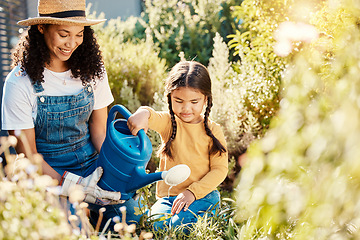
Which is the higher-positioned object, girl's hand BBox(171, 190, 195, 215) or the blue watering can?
the blue watering can

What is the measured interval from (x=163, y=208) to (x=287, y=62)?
1665 millimetres

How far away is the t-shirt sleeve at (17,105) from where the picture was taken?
1.96 metres

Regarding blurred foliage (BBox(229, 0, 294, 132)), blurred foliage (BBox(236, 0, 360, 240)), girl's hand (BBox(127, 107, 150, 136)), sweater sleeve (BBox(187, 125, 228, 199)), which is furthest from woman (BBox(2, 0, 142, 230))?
blurred foliage (BBox(229, 0, 294, 132))

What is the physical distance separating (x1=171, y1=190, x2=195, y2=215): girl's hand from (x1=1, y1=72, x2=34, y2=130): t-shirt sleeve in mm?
888

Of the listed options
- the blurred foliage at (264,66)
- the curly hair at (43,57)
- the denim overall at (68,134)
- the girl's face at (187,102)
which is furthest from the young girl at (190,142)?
the blurred foliage at (264,66)

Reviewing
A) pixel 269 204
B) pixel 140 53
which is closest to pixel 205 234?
pixel 269 204

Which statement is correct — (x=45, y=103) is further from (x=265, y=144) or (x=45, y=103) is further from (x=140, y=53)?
(x=140, y=53)

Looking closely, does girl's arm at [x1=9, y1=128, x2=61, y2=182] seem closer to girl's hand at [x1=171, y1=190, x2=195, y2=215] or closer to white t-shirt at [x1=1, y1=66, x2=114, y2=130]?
white t-shirt at [x1=1, y1=66, x2=114, y2=130]

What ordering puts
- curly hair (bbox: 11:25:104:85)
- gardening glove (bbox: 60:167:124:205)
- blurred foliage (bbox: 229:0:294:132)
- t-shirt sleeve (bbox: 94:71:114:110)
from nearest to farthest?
gardening glove (bbox: 60:167:124:205)
curly hair (bbox: 11:25:104:85)
t-shirt sleeve (bbox: 94:71:114:110)
blurred foliage (bbox: 229:0:294:132)

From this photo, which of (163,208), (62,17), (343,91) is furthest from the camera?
(163,208)

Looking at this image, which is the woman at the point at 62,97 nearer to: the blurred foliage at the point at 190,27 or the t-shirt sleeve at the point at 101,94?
the t-shirt sleeve at the point at 101,94

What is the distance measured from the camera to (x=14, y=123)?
1.96 meters

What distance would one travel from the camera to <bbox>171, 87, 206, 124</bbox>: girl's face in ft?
6.74

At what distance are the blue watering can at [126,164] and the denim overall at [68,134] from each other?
0.29 meters
